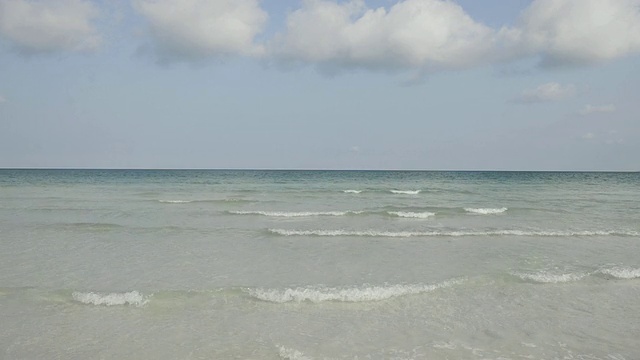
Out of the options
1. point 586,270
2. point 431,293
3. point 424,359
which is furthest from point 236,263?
point 586,270

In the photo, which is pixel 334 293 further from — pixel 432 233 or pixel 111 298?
pixel 432 233

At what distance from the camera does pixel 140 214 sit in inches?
803

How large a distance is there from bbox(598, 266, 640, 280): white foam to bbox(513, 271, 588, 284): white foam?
24.8 inches

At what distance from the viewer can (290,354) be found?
215 inches

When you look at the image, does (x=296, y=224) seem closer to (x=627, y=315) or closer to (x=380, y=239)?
(x=380, y=239)

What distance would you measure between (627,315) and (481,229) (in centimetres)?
955

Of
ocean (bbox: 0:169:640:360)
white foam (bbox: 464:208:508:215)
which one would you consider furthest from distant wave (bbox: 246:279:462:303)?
white foam (bbox: 464:208:508:215)

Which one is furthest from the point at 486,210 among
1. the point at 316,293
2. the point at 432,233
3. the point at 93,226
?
the point at 93,226

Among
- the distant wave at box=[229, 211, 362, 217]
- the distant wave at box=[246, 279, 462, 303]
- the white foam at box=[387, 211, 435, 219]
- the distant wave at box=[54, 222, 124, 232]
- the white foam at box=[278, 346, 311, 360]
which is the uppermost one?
the white foam at box=[387, 211, 435, 219]

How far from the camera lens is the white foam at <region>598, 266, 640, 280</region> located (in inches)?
369

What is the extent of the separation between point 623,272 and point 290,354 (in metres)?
8.27

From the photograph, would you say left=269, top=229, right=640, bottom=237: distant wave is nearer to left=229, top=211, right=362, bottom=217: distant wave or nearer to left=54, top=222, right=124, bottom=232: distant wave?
left=229, top=211, right=362, bottom=217: distant wave

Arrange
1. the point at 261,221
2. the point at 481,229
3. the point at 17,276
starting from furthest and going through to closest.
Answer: the point at 261,221 < the point at 481,229 < the point at 17,276

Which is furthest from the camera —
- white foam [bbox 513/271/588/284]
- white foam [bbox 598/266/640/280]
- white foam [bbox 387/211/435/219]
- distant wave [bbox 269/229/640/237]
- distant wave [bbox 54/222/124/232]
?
white foam [bbox 387/211/435/219]
